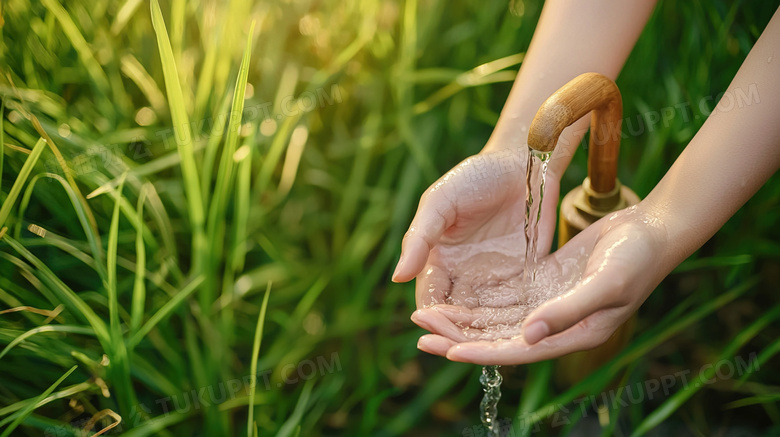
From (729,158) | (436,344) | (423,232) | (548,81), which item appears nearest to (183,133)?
(423,232)

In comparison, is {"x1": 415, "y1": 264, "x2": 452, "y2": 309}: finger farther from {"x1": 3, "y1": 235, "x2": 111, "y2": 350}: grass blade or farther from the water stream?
{"x1": 3, "y1": 235, "x2": 111, "y2": 350}: grass blade

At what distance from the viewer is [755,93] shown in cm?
92

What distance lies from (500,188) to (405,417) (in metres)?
0.50

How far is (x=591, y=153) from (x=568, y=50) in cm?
22

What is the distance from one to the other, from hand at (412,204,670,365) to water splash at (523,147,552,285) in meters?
0.05

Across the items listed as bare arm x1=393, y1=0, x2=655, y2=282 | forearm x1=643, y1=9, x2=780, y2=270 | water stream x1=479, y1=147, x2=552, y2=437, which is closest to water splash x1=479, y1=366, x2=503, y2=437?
water stream x1=479, y1=147, x2=552, y2=437

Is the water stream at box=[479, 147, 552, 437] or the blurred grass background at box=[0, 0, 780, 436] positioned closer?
the water stream at box=[479, 147, 552, 437]

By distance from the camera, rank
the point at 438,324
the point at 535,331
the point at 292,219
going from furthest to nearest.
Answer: the point at 292,219 < the point at 438,324 < the point at 535,331

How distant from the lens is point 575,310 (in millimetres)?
809

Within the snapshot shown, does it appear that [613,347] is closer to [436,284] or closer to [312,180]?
[436,284]

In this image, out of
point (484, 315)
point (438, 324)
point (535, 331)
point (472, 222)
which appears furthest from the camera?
point (472, 222)

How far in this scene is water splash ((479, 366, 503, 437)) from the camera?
1.09m

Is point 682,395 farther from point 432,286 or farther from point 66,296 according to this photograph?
point 66,296

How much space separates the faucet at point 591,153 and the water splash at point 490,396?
19 cm
